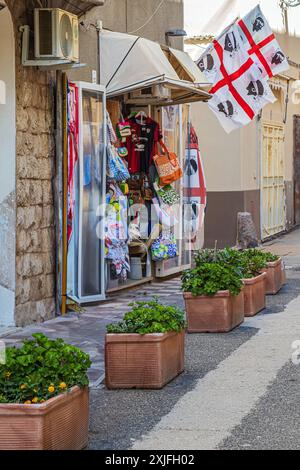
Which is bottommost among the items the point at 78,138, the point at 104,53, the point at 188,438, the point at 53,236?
the point at 188,438

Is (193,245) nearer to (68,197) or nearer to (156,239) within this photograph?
(156,239)

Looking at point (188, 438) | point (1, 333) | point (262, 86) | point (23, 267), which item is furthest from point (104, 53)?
point (188, 438)

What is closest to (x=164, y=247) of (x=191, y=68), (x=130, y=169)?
(x=130, y=169)

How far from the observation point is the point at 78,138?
12.2 m

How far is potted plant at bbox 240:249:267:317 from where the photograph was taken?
11609 mm

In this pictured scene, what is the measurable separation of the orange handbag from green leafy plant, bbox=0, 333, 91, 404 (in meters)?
8.68

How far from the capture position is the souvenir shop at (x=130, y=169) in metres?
12.2

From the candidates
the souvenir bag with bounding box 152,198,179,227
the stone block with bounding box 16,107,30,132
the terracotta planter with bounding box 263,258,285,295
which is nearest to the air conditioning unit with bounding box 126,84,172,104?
the souvenir bag with bounding box 152,198,179,227

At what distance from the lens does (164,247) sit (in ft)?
49.5

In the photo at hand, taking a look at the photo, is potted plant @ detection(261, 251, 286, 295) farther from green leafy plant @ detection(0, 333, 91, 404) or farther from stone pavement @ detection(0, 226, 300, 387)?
green leafy plant @ detection(0, 333, 91, 404)

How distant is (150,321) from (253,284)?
3774mm

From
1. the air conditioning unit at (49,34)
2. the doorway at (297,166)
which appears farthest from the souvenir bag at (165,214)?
the doorway at (297,166)

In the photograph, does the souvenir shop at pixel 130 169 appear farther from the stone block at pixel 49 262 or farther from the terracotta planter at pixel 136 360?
the terracotta planter at pixel 136 360

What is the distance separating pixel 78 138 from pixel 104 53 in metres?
1.48
